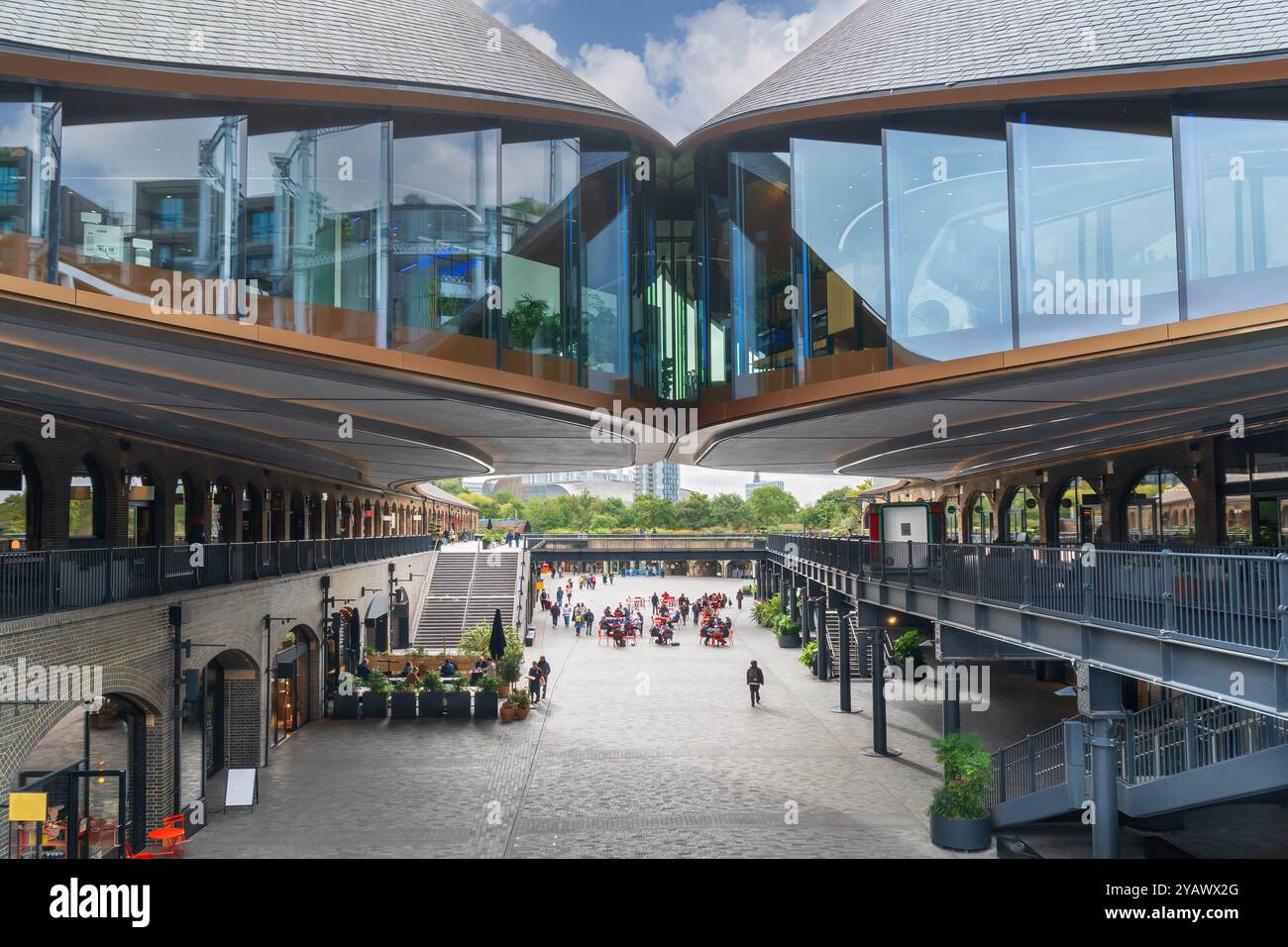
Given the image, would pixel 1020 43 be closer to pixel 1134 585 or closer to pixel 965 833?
pixel 1134 585

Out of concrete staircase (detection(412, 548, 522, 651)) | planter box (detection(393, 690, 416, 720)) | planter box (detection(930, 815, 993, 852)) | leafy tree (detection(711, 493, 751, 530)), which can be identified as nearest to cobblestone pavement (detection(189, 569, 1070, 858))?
planter box (detection(930, 815, 993, 852))

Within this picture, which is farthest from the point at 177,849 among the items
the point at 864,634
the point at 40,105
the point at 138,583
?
the point at 864,634

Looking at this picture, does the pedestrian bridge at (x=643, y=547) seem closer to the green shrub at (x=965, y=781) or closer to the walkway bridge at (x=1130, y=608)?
the walkway bridge at (x=1130, y=608)

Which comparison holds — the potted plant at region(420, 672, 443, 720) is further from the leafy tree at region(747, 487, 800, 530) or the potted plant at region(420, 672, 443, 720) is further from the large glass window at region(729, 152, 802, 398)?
the leafy tree at region(747, 487, 800, 530)

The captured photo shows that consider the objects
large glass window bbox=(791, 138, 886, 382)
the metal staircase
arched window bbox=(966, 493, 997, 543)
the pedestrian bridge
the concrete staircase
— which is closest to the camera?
the metal staircase

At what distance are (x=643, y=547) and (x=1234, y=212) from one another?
5309cm

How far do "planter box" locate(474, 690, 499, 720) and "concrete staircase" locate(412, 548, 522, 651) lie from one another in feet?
43.8

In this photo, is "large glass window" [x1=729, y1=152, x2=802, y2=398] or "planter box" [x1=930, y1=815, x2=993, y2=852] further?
"large glass window" [x1=729, y1=152, x2=802, y2=398]

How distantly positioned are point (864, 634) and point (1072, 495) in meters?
7.19

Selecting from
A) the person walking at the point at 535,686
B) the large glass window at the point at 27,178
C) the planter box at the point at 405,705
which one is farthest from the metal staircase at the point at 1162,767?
the planter box at the point at 405,705

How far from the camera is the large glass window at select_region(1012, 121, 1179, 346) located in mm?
11922

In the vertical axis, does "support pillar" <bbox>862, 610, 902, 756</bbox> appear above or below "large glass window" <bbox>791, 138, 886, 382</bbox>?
→ below

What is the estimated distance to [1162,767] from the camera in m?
13.0

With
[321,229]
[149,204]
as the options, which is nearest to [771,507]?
[321,229]
